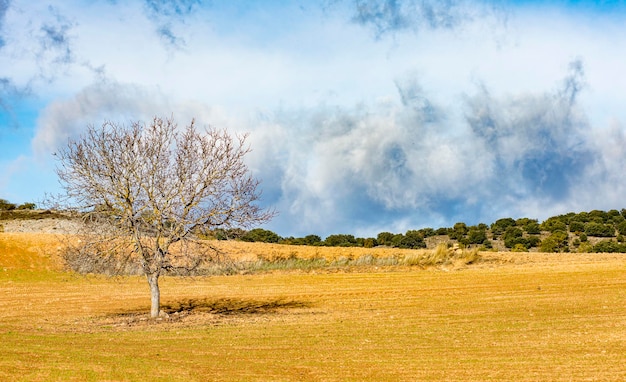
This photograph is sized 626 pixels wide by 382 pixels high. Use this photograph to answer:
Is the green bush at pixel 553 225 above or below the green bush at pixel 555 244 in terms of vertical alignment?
above

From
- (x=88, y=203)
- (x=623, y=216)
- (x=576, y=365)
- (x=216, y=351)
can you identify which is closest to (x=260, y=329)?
(x=216, y=351)

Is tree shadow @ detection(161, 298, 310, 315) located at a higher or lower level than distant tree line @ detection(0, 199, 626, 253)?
lower

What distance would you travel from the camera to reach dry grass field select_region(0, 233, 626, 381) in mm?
17328

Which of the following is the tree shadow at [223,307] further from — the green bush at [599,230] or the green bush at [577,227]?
the green bush at [577,227]

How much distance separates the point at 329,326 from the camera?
2588cm

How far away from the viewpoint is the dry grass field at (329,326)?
17.3 metres

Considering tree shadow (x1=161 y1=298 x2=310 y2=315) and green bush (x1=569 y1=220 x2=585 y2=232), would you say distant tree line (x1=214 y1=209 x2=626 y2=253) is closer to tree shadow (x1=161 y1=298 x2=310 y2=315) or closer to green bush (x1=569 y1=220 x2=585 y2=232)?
green bush (x1=569 y1=220 x2=585 y2=232)

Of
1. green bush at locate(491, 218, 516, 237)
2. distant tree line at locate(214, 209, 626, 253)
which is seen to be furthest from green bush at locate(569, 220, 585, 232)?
green bush at locate(491, 218, 516, 237)

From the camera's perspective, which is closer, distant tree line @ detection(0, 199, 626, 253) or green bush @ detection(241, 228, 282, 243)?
distant tree line @ detection(0, 199, 626, 253)

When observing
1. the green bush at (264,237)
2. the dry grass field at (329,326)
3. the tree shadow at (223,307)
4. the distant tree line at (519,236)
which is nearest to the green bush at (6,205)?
the distant tree line at (519,236)

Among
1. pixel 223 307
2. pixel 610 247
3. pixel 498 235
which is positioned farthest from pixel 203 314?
pixel 498 235

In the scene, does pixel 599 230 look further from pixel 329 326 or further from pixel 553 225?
pixel 329 326

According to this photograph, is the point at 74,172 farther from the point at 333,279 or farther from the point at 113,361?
the point at 333,279

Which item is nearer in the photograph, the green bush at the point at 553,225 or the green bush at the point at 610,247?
the green bush at the point at 610,247
